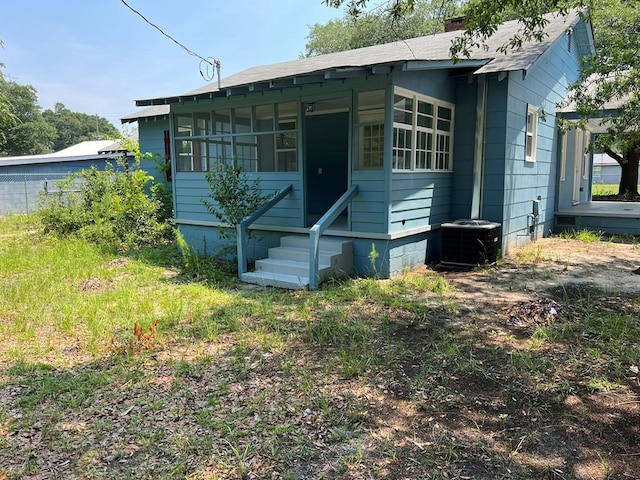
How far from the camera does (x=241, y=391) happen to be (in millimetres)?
3217

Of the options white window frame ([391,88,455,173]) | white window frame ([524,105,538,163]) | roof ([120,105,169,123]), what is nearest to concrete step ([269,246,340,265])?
white window frame ([391,88,455,173])

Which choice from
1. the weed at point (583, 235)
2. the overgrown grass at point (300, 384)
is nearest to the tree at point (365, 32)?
the weed at point (583, 235)

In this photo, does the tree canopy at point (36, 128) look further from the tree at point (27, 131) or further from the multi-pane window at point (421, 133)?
the multi-pane window at point (421, 133)

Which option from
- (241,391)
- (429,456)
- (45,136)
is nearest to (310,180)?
(241,391)

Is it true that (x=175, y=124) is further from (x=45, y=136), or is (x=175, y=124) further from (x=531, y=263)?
(x=45, y=136)

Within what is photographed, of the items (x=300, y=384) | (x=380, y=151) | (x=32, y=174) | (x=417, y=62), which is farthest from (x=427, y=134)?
(x=32, y=174)

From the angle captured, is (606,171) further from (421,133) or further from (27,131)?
(27,131)

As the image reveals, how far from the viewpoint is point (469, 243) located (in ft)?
22.1

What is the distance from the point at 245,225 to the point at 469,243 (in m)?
3.41

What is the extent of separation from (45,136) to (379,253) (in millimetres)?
63024

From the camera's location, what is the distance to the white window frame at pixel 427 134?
6285mm

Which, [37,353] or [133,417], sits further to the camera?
[37,353]

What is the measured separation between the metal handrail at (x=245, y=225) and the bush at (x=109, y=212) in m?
3.61

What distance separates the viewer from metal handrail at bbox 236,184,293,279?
6746 millimetres
